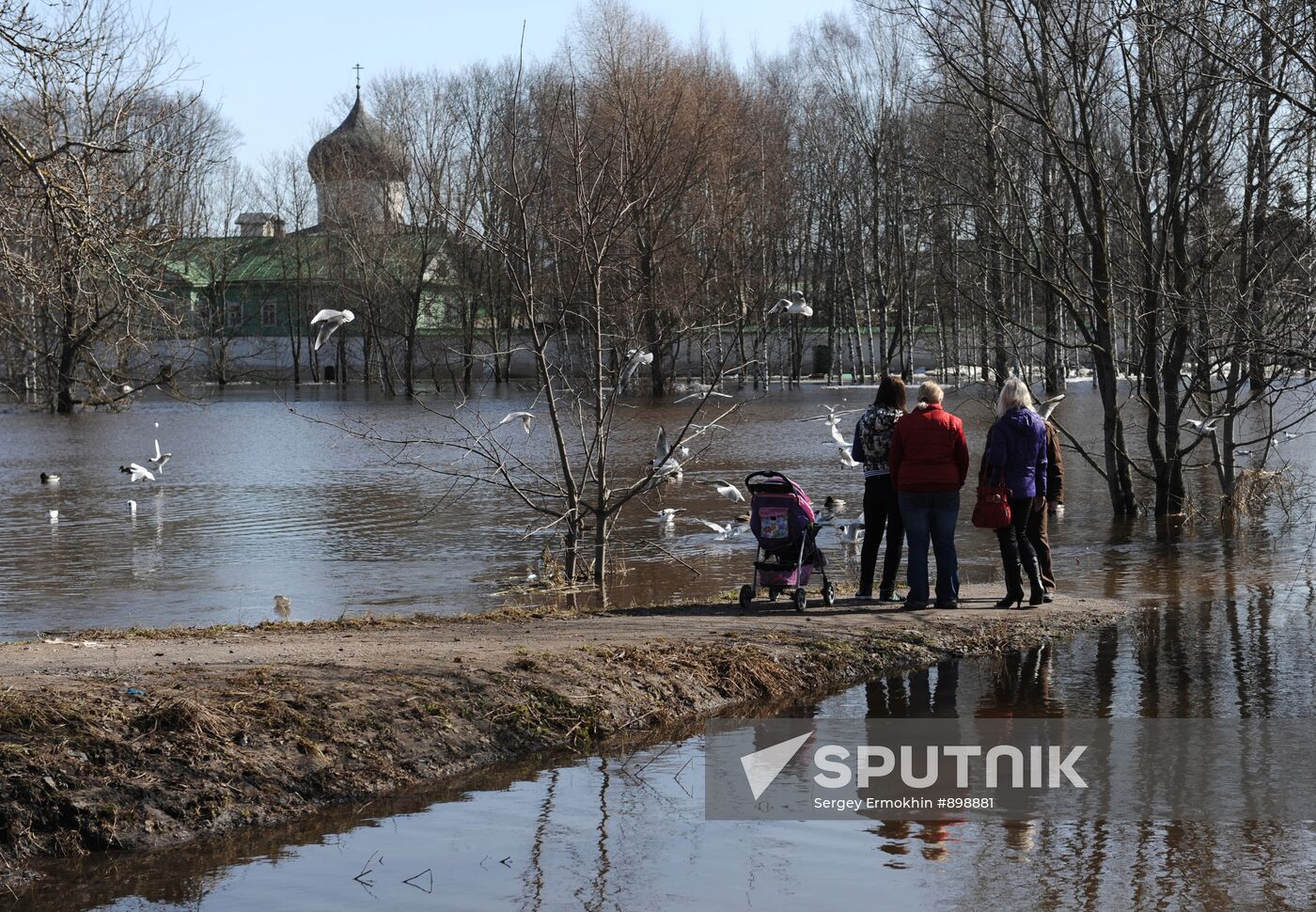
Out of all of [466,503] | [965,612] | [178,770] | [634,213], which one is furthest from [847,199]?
[178,770]

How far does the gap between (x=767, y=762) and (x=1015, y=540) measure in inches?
177

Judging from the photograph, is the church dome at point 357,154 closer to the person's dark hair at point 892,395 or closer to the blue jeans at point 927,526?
the person's dark hair at point 892,395

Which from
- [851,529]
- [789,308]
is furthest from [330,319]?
[851,529]

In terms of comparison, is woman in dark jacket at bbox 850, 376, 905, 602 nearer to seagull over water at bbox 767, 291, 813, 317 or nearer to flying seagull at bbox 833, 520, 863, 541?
seagull over water at bbox 767, 291, 813, 317

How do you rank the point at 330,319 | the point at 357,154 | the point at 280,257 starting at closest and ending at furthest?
the point at 330,319
the point at 357,154
the point at 280,257

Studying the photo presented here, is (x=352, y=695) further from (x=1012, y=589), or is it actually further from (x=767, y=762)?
(x=1012, y=589)

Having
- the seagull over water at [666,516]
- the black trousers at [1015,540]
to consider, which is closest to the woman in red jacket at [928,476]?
the black trousers at [1015,540]

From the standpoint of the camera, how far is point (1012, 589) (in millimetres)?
10805

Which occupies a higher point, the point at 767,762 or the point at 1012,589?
the point at 1012,589

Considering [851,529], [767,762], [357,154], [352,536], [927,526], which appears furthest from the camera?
[357,154]

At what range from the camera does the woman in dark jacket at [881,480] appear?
10.7 meters

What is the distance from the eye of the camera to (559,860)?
5676 millimetres

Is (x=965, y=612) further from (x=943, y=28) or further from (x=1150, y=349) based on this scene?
(x=943, y=28)

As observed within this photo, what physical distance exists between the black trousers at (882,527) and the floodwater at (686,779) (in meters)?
1.57
